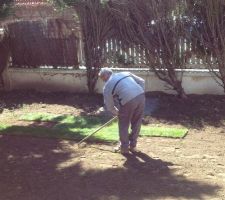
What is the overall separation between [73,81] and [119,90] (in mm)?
4765

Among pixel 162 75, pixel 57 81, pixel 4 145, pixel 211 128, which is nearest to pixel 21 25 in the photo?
pixel 57 81

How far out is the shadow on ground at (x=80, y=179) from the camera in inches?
234

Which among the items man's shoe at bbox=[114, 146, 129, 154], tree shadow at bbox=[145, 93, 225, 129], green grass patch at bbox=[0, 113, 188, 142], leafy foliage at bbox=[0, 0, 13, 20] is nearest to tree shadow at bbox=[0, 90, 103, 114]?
green grass patch at bbox=[0, 113, 188, 142]

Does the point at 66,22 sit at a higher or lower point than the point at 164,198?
higher

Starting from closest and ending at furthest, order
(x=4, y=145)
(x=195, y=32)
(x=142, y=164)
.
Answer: (x=142, y=164)
(x=4, y=145)
(x=195, y=32)

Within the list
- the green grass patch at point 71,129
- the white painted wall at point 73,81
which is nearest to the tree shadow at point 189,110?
the white painted wall at point 73,81

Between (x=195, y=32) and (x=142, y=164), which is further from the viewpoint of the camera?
(x=195, y=32)

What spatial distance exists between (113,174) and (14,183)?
1.29 m

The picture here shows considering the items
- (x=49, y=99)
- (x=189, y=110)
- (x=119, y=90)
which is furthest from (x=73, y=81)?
(x=119, y=90)

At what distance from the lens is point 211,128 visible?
337 inches

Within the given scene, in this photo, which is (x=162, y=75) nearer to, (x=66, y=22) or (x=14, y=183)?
(x=66, y=22)

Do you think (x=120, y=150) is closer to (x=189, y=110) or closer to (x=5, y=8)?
(x=189, y=110)

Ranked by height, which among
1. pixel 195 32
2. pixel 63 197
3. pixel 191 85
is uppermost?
pixel 195 32

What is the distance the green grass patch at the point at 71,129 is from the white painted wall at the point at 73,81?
5.65 ft
